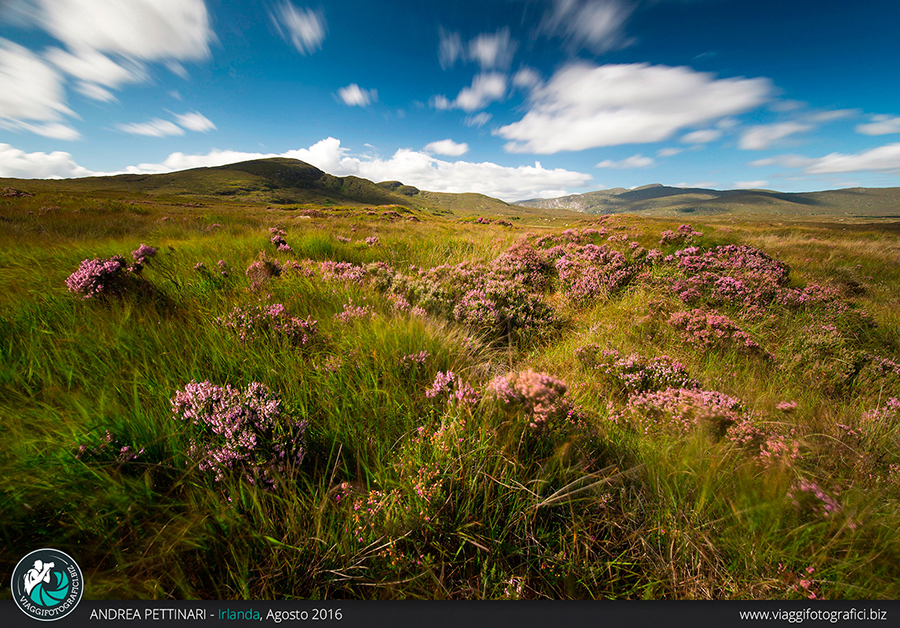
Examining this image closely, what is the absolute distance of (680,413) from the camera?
2.30 metres

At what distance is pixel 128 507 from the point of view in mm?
1350

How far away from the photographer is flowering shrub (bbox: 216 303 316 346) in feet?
8.83

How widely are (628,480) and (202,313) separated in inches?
160

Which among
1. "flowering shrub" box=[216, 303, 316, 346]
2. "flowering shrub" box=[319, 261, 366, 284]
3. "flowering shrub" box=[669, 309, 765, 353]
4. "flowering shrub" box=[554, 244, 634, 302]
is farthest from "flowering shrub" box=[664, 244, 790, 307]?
"flowering shrub" box=[216, 303, 316, 346]

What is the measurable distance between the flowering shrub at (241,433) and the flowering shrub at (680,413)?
2.37 m

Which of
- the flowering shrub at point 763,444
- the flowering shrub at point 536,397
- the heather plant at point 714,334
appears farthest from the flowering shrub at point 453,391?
the heather plant at point 714,334

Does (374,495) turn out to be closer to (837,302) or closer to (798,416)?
(798,416)

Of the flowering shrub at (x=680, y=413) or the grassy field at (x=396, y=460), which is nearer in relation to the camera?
the grassy field at (x=396, y=460)

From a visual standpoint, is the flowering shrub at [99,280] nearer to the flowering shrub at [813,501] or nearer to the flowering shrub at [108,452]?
the flowering shrub at [108,452]

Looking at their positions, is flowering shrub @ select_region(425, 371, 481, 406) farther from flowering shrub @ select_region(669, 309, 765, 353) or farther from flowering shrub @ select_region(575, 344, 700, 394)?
flowering shrub @ select_region(669, 309, 765, 353)

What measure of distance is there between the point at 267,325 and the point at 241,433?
1.49 metres

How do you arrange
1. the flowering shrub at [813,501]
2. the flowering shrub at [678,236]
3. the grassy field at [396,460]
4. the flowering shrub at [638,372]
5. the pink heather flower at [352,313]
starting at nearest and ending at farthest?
the grassy field at [396,460] < the flowering shrub at [813,501] < the flowering shrub at [638,372] < the pink heather flower at [352,313] < the flowering shrub at [678,236]

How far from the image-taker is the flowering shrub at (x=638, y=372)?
9.59 ft

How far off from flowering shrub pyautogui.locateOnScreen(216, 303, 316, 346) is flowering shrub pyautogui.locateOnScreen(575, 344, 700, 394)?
9.70 ft
